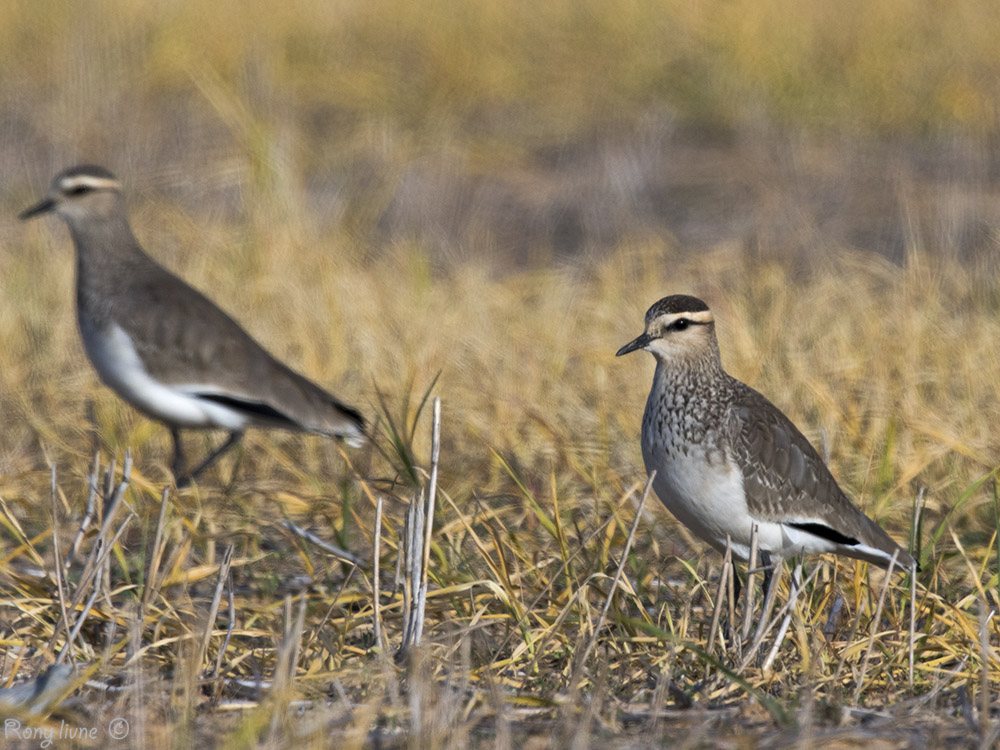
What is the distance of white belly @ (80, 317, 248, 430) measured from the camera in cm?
598

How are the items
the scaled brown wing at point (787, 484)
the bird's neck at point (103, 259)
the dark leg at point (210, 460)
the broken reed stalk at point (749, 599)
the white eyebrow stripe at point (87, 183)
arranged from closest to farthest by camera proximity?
the broken reed stalk at point (749, 599) → the scaled brown wing at point (787, 484) → the dark leg at point (210, 460) → the bird's neck at point (103, 259) → the white eyebrow stripe at point (87, 183)

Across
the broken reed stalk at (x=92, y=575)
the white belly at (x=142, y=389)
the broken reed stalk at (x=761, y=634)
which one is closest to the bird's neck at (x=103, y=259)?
the white belly at (x=142, y=389)

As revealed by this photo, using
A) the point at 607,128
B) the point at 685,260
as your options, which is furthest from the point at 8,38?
the point at 685,260

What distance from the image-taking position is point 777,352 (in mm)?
6352

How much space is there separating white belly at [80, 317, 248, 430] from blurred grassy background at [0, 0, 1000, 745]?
0.80 feet

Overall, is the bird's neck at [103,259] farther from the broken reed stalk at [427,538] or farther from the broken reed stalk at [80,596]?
the broken reed stalk at [427,538]

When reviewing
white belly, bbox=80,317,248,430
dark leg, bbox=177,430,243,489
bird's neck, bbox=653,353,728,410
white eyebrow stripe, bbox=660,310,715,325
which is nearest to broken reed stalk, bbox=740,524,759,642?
bird's neck, bbox=653,353,728,410

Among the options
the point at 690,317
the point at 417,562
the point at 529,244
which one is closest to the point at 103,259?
the point at 690,317

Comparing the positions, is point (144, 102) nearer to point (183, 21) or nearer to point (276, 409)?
point (183, 21)

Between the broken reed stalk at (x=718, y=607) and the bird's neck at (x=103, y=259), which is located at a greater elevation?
the bird's neck at (x=103, y=259)

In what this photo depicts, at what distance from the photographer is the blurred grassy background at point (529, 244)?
4984mm

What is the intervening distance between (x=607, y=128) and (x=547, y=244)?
2338mm
